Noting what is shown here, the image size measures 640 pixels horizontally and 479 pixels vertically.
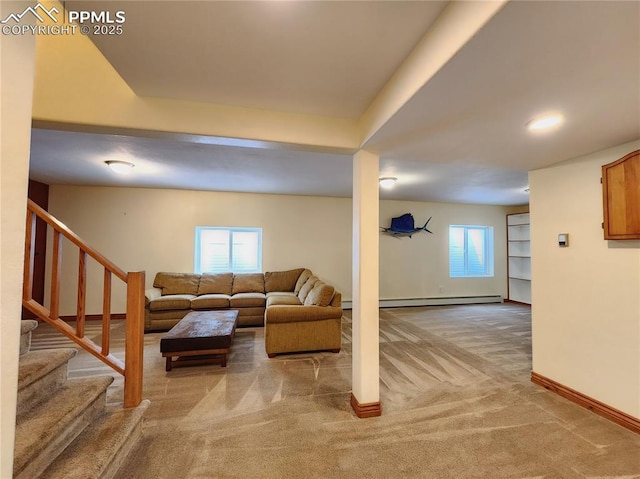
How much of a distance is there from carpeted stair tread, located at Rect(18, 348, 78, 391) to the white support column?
6.37 ft

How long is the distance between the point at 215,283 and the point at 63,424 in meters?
3.56

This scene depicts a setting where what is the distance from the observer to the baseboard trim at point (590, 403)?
196 centimetres

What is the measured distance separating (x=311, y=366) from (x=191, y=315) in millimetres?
1861

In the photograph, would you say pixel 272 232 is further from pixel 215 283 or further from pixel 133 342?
pixel 133 342

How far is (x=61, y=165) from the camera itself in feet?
11.7

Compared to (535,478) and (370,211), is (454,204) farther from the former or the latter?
(535,478)

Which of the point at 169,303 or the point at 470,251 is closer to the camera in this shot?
the point at 169,303

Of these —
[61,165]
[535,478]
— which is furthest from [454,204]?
[61,165]

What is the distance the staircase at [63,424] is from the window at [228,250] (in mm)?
3558

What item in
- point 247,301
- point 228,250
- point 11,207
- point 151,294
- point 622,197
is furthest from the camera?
point 228,250

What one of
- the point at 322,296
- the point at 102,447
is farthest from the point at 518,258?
the point at 102,447

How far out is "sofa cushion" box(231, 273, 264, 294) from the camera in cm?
485

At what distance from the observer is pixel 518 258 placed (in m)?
6.23

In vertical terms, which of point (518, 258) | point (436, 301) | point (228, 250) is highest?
point (228, 250)
